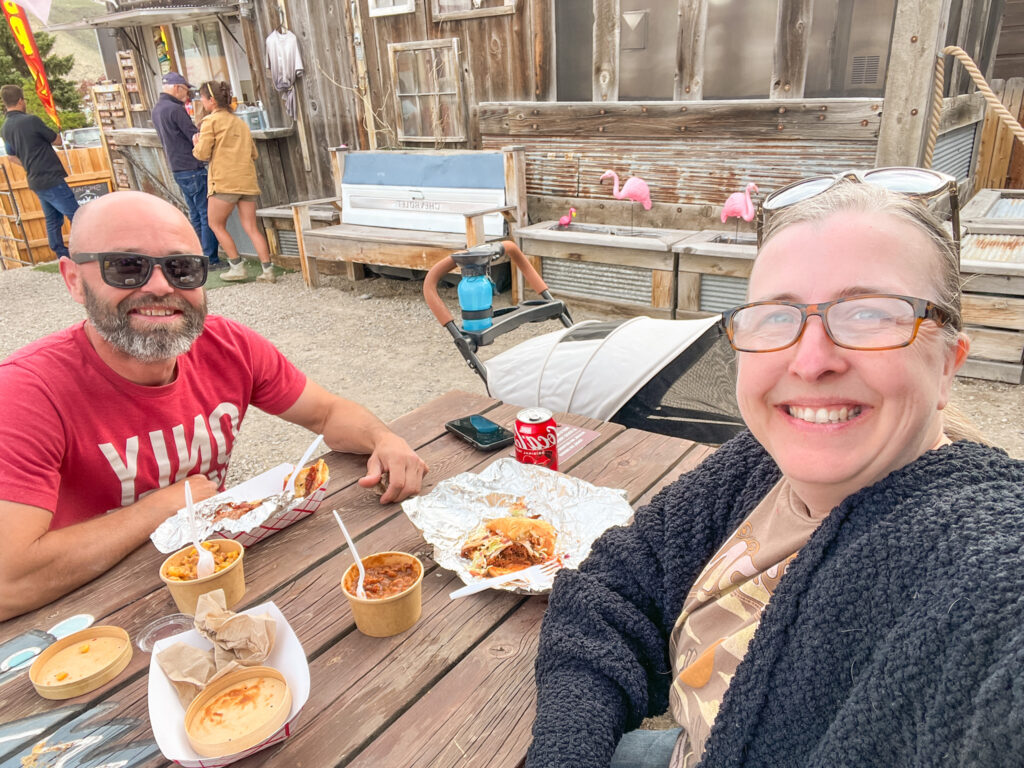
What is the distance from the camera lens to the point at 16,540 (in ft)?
4.82

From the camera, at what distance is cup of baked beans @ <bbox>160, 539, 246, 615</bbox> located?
1.41 metres

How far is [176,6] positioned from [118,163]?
10.3 feet

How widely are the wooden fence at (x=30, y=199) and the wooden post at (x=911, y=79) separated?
983 centimetres

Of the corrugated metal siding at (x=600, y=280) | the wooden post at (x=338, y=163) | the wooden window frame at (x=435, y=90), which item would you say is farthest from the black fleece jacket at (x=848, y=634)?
the wooden post at (x=338, y=163)

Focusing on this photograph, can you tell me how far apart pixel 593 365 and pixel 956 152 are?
5.21 metres

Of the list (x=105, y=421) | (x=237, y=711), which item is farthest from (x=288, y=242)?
(x=237, y=711)

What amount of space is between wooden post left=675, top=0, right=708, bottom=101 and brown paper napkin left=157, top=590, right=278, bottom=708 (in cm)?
548

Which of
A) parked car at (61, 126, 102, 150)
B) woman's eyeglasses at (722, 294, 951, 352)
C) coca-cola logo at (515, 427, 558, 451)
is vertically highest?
parked car at (61, 126, 102, 150)

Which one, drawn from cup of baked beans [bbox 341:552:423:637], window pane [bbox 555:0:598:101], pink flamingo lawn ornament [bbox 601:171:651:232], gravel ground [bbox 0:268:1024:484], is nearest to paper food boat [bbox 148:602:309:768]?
cup of baked beans [bbox 341:552:423:637]

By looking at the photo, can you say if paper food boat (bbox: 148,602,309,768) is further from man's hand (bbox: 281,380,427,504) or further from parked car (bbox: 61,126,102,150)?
parked car (bbox: 61,126,102,150)

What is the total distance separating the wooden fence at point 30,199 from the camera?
9406 mm

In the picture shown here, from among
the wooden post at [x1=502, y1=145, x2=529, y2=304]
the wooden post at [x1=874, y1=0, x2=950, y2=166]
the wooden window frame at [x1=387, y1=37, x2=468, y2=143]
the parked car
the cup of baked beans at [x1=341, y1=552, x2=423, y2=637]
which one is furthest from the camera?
the parked car

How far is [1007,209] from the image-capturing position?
18.1ft

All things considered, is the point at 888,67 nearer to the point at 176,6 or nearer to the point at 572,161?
the point at 572,161
